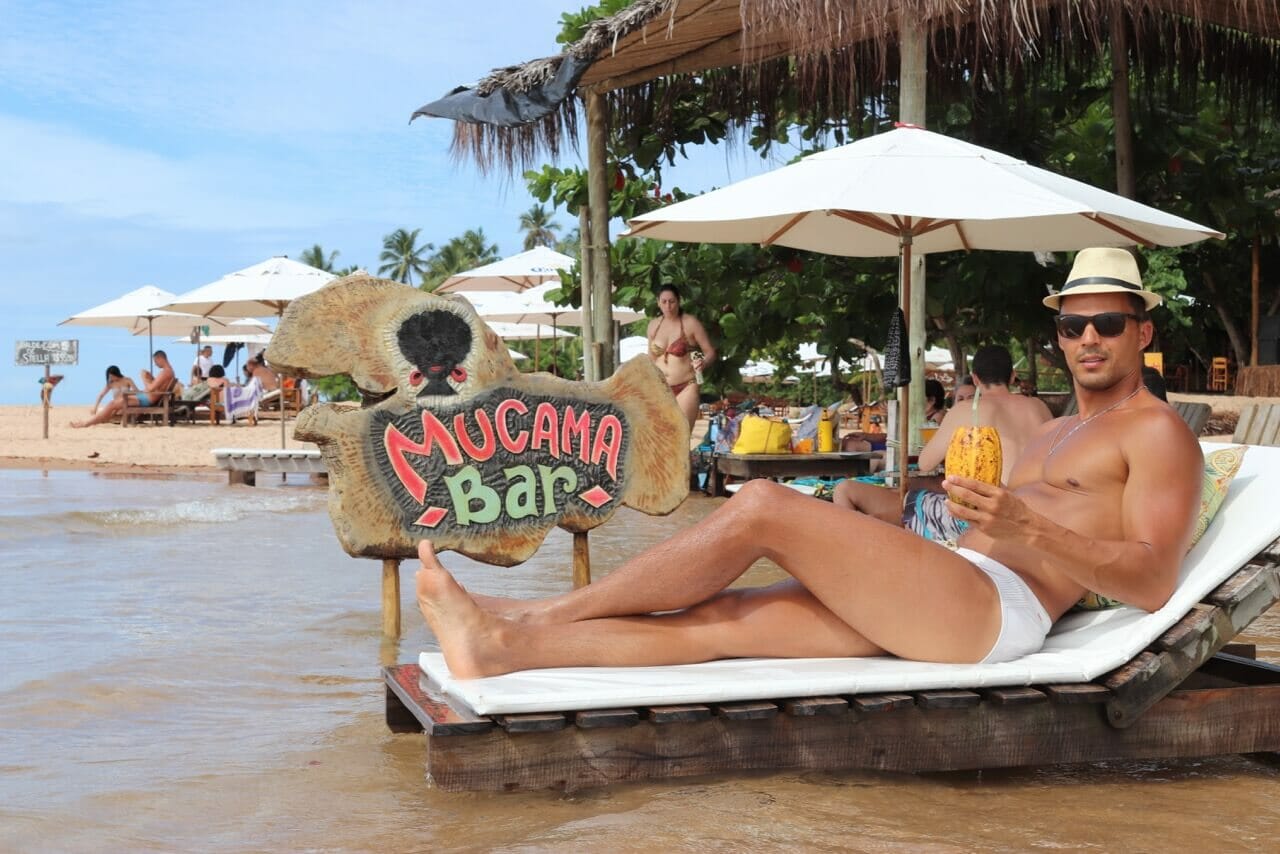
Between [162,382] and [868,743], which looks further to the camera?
[162,382]

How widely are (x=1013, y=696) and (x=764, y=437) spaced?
25.2ft

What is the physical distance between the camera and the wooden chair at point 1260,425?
26.1 ft

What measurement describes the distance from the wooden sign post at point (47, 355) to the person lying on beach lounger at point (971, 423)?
61.4 ft

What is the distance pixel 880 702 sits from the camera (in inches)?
125

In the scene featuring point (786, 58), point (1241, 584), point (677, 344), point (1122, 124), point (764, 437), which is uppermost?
point (786, 58)

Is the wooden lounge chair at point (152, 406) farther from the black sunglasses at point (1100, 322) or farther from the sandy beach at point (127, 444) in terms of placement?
the black sunglasses at point (1100, 322)

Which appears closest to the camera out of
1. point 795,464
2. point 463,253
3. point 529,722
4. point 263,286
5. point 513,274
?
point 529,722

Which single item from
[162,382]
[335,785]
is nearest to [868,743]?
[335,785]

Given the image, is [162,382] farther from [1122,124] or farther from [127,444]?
[1122,124]

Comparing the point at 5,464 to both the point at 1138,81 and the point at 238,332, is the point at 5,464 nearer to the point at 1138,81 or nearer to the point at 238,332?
the point at 1138,81

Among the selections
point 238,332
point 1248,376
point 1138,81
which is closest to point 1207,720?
point 1138,81

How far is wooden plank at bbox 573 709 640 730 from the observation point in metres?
3.03

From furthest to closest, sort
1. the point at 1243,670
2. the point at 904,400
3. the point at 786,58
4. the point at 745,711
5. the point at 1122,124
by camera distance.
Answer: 1. the point at 786,58
2. the point at 1122,124
3. the point at 904,400
4. the point at 1243,670
5. the point at 745,711

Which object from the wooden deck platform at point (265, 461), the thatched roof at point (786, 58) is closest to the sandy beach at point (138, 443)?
the wooden deck platform at point (265, 461)
